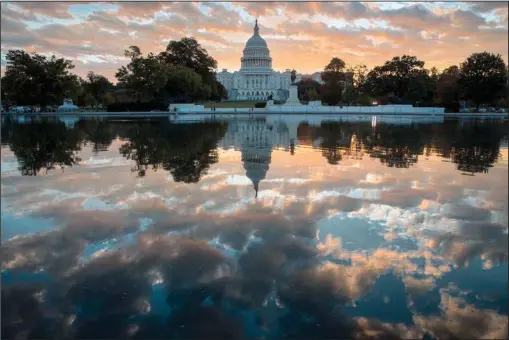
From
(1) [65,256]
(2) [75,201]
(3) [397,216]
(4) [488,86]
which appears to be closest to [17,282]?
(1) [65,256]

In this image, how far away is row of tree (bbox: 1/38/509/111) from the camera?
65625mm

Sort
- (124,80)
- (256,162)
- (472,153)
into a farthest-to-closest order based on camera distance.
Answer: (124,80) → (472,153) → (256,162)

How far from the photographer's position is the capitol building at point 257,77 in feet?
504

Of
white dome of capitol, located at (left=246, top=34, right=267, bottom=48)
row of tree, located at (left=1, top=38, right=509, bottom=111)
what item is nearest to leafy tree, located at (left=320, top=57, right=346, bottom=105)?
row of tree, located at (left=1, top=38, right=509, bottom=111)

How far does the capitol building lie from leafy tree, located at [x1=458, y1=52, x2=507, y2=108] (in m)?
77.7

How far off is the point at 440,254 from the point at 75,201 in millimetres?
7621

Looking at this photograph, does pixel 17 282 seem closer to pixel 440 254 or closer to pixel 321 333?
pixel 321 333

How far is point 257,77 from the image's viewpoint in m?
159

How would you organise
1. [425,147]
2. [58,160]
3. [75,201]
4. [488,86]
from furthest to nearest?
[488,86] → [425,147] → [58,160] → [75,201]

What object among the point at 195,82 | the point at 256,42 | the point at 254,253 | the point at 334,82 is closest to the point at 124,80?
the point at 195,82

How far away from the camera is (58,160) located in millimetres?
16594

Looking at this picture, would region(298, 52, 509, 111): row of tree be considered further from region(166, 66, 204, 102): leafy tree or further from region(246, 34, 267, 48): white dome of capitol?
region(246, 34, 267, 48): white dome of capitol

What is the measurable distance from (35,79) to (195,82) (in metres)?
24.0

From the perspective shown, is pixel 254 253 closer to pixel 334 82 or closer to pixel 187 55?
pixel 187 55
